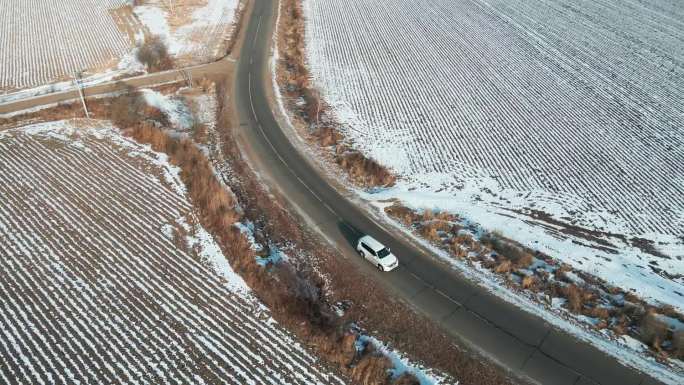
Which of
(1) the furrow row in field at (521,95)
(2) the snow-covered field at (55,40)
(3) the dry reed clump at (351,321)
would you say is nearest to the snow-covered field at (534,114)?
(1) the furrow row in field at (521,95)

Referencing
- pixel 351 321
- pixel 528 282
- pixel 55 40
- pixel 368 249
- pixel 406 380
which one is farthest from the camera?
pixel 55 40

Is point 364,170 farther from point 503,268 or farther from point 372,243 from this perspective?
point 503,268

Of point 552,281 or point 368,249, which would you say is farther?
point 368,249

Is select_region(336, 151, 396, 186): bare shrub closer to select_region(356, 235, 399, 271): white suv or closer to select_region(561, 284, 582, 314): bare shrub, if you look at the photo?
select_region(356, 235, 399, 271): white suv

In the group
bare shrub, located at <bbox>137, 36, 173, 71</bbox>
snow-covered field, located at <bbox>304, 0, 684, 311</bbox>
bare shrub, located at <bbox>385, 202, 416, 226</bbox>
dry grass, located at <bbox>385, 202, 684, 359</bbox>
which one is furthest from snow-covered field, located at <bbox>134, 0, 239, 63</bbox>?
dry grass, located at <bbox>385, 202, 684, 359</bbox>

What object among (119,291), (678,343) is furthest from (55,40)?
(678,343)
